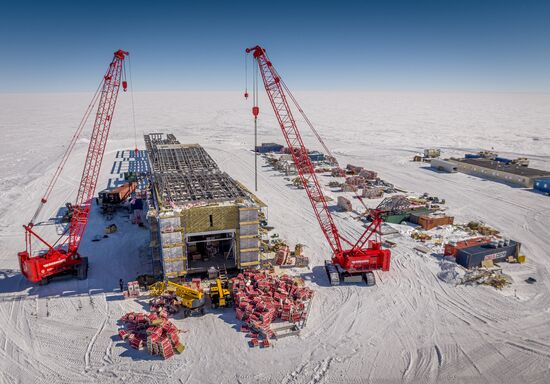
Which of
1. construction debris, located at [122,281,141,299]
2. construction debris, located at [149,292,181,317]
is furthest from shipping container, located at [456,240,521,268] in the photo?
construction debris, located at [122,281,141,299]

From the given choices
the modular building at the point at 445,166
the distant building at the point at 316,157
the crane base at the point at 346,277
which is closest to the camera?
the crane base at the point at 346,277

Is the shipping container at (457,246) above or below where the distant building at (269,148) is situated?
below

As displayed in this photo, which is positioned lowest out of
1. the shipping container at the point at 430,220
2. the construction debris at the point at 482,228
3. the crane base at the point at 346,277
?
the crane base at the point at 346,277

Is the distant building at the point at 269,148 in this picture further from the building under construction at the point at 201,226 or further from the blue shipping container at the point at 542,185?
the building under construction at the point at 201,226

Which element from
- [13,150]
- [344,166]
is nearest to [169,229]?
[344,166]

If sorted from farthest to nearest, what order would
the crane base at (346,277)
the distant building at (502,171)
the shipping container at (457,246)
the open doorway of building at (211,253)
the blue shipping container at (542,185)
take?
the distant building at (502,171) → the blue shipping container at (542,185) → the shipping container at (457,246) → the open doorway of building at (211,253) → the crane base at (346,277)

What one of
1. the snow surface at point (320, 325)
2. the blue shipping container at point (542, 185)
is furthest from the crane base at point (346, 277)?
the blue shipping container at point (542, 185)

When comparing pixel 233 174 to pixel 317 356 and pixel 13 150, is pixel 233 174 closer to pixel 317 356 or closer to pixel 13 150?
pixel 317 356

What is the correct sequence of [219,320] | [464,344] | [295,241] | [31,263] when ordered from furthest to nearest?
[295,241] → [31,263] → [219,320] → [464,344]
